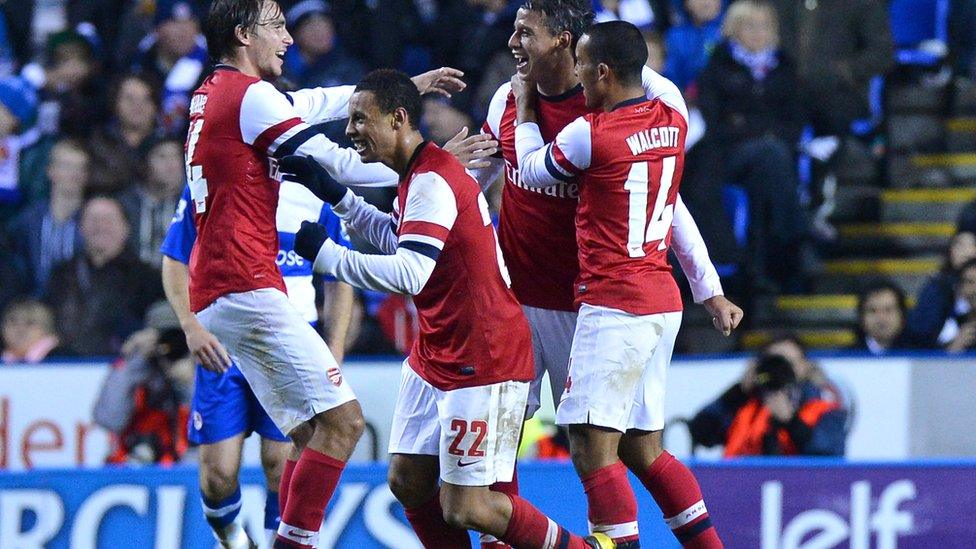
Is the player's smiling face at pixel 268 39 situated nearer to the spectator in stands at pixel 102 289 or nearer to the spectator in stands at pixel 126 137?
the spectator in stands at pixel 102 289

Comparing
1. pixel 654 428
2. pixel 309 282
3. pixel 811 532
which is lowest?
pixel 811 532

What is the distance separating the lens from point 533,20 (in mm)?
6715

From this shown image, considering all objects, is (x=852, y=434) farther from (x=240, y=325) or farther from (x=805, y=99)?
(x=240, y=325)

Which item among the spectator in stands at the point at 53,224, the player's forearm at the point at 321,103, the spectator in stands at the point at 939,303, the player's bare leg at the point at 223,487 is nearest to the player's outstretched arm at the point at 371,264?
the player's forearm at the point at 321,103

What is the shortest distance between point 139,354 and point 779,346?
3.44 m

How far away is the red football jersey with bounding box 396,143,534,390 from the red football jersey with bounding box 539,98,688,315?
0.34 m

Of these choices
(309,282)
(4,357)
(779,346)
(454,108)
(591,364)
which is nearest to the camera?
(591,364)

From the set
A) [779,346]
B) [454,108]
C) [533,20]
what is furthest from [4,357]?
[533,20]

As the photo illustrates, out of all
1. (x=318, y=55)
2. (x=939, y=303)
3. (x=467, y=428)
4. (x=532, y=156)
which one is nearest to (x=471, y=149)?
(x=532, y=156)

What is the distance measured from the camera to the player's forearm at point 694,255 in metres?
6.95

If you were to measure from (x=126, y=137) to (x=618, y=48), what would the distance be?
20.8ft

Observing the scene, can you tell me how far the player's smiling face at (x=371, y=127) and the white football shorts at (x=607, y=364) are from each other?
37.0 inches

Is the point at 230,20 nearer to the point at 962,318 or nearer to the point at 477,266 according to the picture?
the point at 477,266

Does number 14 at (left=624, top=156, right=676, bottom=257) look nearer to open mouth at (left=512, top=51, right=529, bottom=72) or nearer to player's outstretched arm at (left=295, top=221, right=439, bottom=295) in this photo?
open mouth at (left=512, top=51, right=529, bottom=72)
